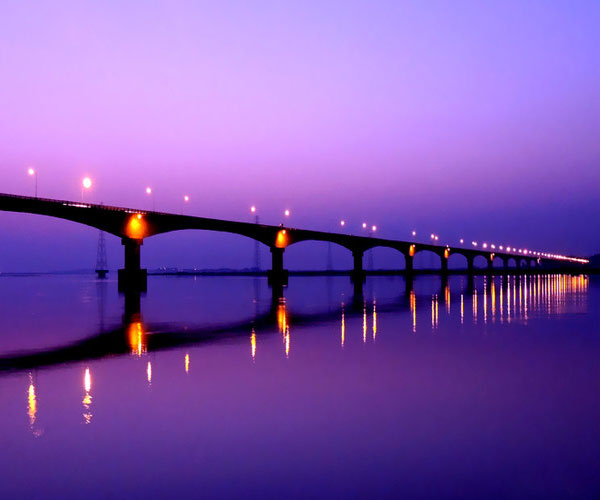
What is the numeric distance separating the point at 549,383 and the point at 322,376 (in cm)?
631

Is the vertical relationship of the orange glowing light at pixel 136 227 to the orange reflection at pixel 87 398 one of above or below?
above

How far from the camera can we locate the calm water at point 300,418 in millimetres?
8969

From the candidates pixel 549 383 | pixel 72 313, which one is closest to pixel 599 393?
pixel 549 383

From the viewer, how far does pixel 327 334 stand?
2861cm

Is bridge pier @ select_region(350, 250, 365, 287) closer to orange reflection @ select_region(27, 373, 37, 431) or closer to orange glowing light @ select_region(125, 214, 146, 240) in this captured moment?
orange glowing light @ select_region(125, 214, 146, 240)

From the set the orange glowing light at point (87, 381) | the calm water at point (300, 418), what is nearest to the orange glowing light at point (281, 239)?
the calm water at point (300, 418)

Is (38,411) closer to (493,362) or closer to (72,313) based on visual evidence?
(493,362)

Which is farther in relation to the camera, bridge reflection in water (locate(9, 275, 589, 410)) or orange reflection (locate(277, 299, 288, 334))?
orange reflection (locate(277, 299, 288, 334))

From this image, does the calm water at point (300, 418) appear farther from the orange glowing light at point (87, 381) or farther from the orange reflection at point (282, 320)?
the orange reflection at point (282, 320)

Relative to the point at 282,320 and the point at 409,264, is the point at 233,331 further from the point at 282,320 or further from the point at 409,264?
the point at 409,264

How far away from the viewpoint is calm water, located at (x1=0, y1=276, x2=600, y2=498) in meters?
8.97

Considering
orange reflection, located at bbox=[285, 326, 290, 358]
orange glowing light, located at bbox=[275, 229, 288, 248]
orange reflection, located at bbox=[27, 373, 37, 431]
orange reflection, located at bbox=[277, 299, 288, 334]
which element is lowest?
orange reflection, located at bbox=[277, 299, 288, 334]

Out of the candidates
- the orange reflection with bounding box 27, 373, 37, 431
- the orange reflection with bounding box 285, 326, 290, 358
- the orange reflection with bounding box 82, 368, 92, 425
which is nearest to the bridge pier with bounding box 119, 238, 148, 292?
the orange reflection with bounding box 285, 326, 290, 358

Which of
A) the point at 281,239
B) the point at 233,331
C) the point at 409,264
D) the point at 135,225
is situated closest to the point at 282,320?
the point at 233,331
